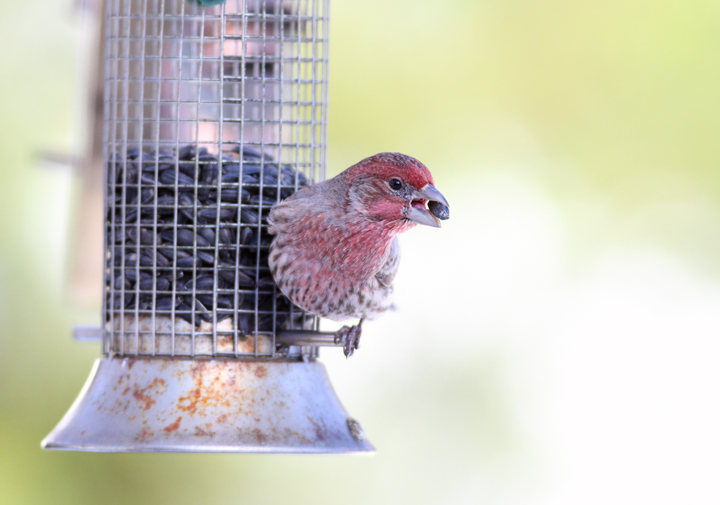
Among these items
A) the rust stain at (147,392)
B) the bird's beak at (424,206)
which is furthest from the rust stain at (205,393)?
the bird's beak at (424,206)

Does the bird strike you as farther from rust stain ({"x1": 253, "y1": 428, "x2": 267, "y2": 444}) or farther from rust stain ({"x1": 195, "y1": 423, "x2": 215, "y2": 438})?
rust stain ({"x1": 195, "y1": 423, "x2": 215, "y2": 438})

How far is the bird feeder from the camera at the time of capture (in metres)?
4.38

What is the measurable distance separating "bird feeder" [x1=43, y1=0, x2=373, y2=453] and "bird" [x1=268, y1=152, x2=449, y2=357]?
19 centimetres

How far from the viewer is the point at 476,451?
9.23m

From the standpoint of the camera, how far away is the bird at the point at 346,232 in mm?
4375

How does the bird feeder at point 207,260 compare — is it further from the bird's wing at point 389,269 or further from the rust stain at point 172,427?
the bird's wing at point 389,269

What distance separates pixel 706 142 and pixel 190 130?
6.44 metres

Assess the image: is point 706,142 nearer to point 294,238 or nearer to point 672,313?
point 672,313

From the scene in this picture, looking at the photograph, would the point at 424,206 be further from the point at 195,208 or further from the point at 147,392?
the point at 147,392

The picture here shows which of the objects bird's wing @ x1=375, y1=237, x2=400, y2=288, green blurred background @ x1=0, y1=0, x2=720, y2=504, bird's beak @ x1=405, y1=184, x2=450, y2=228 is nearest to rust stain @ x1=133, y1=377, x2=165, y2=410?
bird's wing @ x1=375, y1=237, x2=400, y2=288

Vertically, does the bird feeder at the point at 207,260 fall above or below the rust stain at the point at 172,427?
above

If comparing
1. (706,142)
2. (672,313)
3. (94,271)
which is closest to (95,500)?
(94,271)

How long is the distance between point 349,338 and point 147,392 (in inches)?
39.3

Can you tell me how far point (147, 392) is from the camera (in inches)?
172
